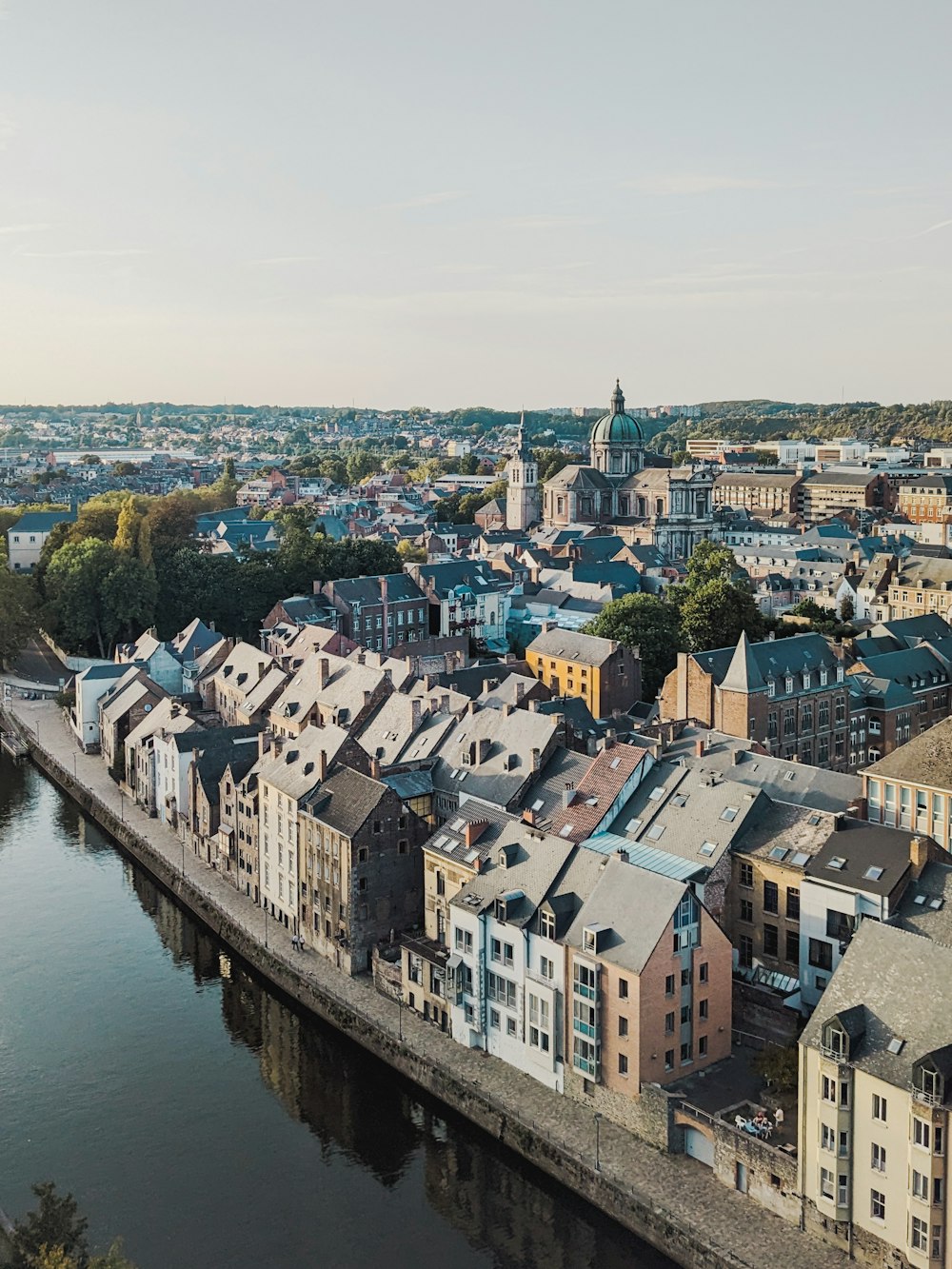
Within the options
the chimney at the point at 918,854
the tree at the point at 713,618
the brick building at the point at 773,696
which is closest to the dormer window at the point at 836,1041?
the chimney at the point at 918,854

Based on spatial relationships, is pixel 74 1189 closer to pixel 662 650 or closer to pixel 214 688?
pixel 214 688

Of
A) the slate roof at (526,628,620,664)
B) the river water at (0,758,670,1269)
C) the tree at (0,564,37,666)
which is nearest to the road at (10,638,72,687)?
the tree at (0,564,37,666)

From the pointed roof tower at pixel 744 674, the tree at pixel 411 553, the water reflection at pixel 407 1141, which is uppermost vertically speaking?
the tree at pixel 411 553

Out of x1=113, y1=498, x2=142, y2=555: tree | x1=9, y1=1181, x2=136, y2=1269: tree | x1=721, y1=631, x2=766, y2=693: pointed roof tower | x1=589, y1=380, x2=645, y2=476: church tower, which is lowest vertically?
x1=9, y1=1181, x2=136, y2=1269: tree

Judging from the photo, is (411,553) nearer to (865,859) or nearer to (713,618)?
(713,618)

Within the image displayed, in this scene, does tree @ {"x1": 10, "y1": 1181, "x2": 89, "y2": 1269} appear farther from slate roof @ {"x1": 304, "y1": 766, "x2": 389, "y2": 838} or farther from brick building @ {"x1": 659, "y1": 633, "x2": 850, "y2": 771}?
brick building @ {"x1": 659, "y1": 633, "x2": 850, "y2": 771}

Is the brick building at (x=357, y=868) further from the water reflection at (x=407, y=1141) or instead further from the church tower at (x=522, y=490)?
the church tower at (x=522, y=490)
